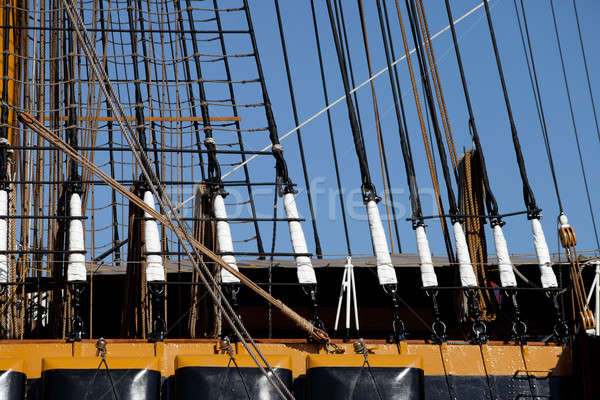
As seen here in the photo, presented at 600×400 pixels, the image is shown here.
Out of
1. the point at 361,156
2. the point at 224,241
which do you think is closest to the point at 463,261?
the point at 361,156

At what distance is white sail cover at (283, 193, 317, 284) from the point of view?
740cm

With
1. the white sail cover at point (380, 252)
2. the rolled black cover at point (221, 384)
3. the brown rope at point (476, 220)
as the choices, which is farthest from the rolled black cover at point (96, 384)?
the brown rope at point (476, 220)

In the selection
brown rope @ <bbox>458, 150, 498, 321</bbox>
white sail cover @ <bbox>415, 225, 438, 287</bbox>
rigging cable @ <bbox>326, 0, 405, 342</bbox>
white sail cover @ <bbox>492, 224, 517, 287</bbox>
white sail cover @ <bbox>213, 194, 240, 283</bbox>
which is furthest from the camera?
brown rope @ <bbox>458, 150, 498, 321</bbox>

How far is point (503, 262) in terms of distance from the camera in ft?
25.5

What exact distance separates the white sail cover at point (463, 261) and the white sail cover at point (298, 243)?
1256 millimetres

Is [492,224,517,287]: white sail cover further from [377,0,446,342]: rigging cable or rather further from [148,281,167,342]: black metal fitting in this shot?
[148,281,167,342]: black metal fitting

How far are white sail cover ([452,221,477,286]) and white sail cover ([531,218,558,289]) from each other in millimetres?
606

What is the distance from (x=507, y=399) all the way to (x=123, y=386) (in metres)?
2.87

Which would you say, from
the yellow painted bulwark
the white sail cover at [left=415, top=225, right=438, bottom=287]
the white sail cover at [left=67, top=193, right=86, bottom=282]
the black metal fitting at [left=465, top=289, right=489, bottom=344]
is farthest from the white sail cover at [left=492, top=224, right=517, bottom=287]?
the white sail cover at [left=67, top=193, right=86, bottom=282]

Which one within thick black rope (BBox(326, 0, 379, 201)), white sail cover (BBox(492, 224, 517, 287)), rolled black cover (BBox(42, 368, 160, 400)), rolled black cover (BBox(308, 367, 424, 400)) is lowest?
rolled black cover (BBox(308, 367, 424, 400))

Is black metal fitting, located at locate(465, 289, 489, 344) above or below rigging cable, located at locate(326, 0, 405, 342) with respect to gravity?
below

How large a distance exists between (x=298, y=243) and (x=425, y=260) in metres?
1.08

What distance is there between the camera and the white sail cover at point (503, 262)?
25.2ft

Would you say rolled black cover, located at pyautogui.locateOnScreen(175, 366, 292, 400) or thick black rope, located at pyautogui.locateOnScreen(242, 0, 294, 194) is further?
thick black rope, located at pyautogui.locateOnScreen(242, 0, 294, 194)
